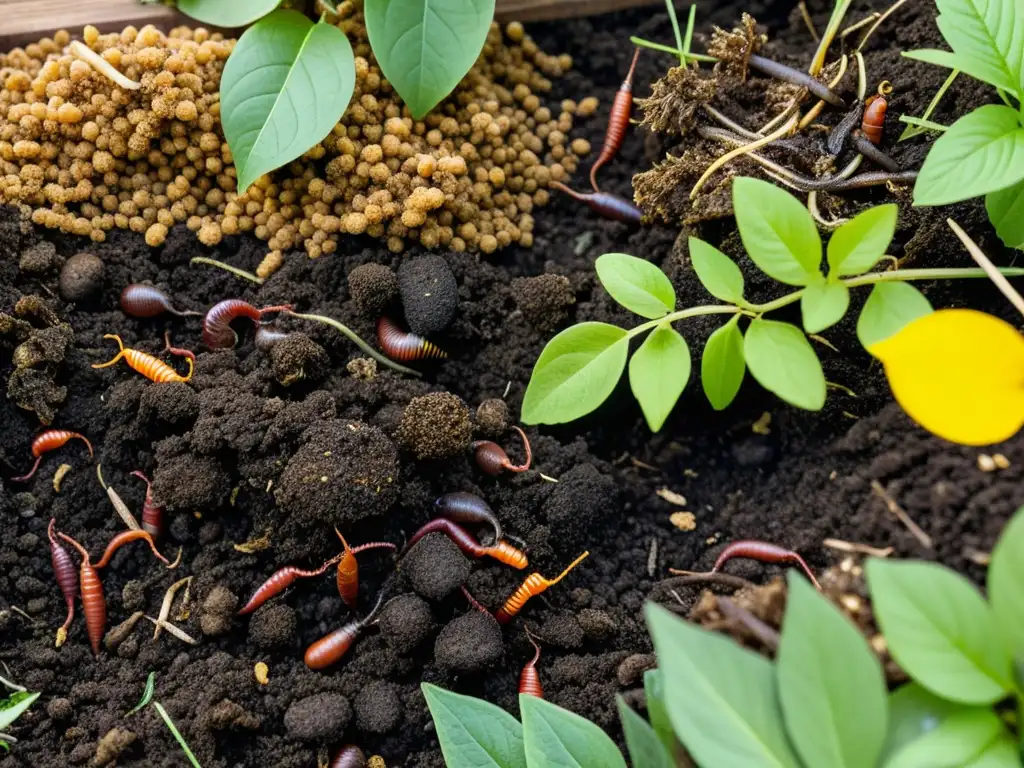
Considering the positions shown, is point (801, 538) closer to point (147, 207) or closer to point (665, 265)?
point (665, 265)

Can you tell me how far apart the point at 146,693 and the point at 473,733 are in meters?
0.78

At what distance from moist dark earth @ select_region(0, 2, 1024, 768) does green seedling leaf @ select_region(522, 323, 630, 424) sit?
0.34 metres

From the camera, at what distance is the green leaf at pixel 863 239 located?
1.39m

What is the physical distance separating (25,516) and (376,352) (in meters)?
0.91

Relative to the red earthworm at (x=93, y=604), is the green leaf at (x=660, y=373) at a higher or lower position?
higher

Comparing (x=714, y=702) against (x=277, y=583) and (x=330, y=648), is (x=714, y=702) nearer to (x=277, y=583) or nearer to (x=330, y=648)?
(x=330, y=648)

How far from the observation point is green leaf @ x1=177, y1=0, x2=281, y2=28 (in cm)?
209

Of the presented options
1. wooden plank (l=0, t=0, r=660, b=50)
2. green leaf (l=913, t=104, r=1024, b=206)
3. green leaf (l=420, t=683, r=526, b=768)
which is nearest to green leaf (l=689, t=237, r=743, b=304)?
green leaf (l=913, t=104, r=1024, b=206)

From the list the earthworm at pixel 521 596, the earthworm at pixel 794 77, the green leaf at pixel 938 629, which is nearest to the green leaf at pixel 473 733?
the earthworm at pixel 521 596

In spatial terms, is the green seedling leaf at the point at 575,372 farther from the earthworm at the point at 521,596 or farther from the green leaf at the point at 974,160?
the green leaf at the point at 974,160

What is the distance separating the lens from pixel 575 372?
1.62m

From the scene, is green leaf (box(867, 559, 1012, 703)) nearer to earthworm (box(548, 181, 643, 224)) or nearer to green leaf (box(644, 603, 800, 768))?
green leaf (box(644, 603, 800, 768))

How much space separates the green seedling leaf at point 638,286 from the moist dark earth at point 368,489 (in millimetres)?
410

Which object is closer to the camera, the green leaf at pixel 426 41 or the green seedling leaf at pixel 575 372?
the green seedling leaf at pixel 575 372
